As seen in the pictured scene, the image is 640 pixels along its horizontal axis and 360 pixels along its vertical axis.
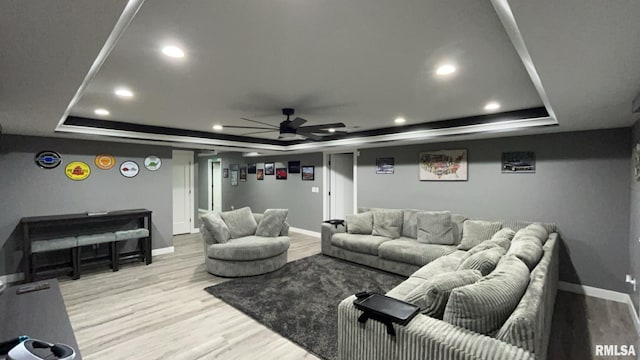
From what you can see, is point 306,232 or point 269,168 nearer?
point 306,232

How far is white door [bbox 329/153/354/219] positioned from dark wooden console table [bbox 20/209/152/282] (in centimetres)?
→ 386

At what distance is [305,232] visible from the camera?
7.34 meters

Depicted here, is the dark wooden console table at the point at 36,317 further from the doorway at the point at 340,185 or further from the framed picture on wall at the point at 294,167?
the framed picture on wall at the point at 294,167

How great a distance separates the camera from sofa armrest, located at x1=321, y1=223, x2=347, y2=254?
17.4 ft

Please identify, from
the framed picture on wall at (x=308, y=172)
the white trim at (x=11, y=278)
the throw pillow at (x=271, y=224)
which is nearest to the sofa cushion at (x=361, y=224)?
the throw pillow at (x=271, y=224)

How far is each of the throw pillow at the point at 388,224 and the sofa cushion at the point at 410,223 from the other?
3.0 inches

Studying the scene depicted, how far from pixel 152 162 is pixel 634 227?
23.1ft

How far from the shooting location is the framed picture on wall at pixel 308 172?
7.14 m

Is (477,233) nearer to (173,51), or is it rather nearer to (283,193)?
(173,51)

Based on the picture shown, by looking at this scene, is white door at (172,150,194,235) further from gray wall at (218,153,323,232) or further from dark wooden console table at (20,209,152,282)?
dark wooden console table at (20,209,152,282)

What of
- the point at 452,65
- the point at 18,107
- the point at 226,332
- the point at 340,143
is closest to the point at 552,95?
the point at 452,65

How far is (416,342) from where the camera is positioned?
156cm

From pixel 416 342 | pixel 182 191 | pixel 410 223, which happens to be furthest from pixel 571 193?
pixel 182 191

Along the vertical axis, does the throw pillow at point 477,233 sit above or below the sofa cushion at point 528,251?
below
